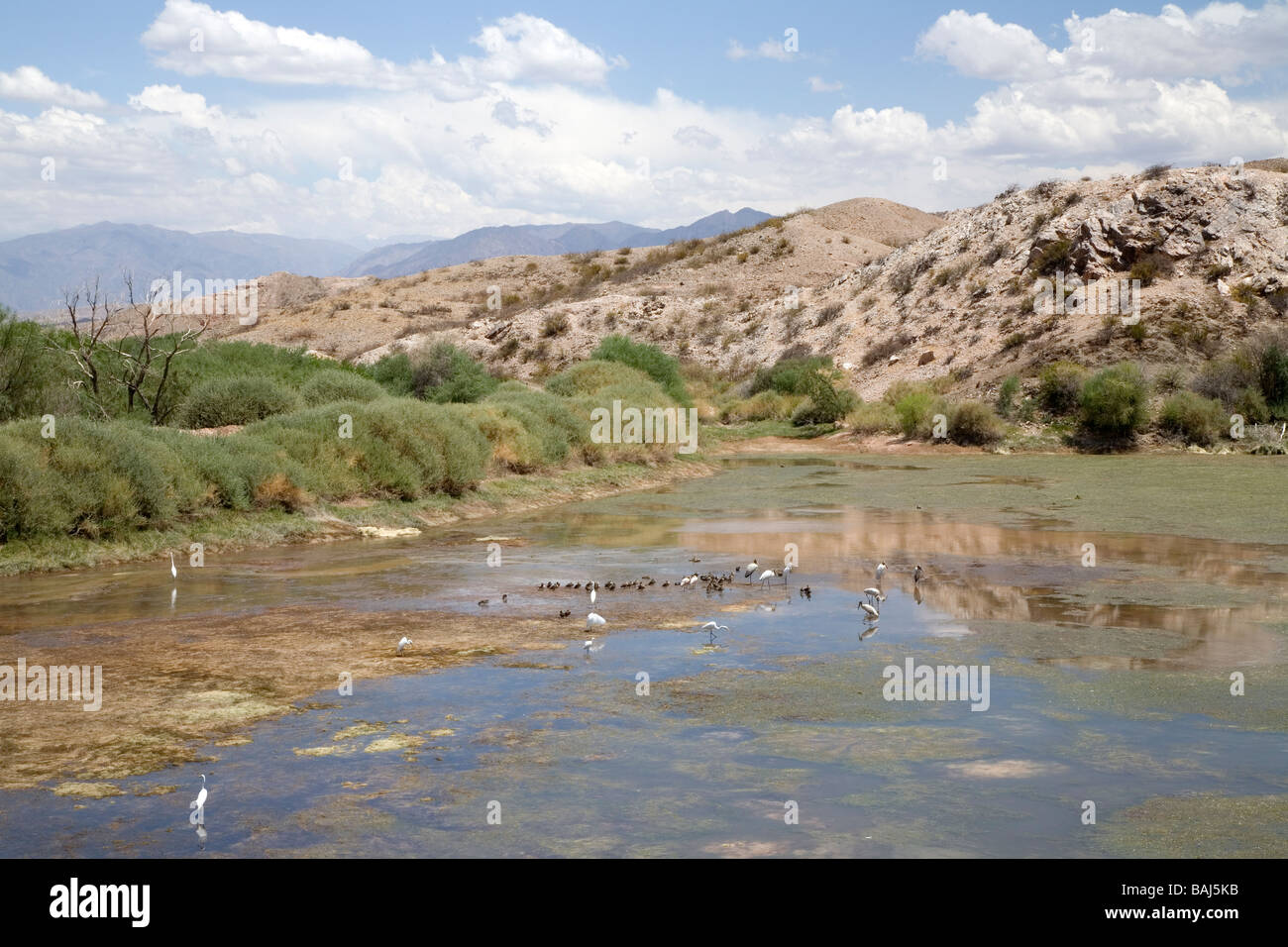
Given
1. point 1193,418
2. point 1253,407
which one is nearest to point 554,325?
point 1193,418

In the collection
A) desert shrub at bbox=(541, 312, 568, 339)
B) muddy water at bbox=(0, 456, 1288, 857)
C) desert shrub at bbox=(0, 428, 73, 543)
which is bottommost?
muddy water at bbox=(0, 456, 1288, 857)

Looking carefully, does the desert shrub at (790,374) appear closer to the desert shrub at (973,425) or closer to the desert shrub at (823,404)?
the desert shrub at (823,404)

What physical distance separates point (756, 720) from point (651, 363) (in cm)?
2913

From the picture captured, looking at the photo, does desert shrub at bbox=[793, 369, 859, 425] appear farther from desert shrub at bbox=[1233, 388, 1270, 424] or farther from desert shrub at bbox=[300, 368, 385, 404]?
desert shrub at bbox=[300, 368, 385, 404]

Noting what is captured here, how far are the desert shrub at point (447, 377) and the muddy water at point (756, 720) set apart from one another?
17889mm

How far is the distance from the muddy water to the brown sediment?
188 mm

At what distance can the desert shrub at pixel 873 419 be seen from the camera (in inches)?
1422

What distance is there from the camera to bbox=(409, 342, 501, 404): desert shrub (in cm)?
3425

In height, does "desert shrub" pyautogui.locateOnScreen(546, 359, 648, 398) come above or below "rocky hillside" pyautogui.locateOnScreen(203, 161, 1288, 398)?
below

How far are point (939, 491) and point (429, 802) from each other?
1864 cm

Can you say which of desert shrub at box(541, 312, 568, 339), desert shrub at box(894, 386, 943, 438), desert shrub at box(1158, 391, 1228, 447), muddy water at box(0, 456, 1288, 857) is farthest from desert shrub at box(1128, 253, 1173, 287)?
muddy water at box(0, 456, 1288, 857)

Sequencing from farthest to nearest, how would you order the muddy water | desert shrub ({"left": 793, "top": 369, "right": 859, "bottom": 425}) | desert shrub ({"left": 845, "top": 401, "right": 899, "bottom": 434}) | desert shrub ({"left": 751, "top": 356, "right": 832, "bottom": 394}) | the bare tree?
desert shrub ({"left": 751, "top": 356, "right": 832, "bottom": 394}) < desert shrub ({"left": 793, "top": 369, "right": 859, "bottom": 425}) < desert shrub ({"left": 845, "top": 401, "right": 899, "bottom": 434}) < the bare tree < the muddy water

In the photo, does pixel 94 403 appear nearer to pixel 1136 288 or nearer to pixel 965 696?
pixel 965 696
